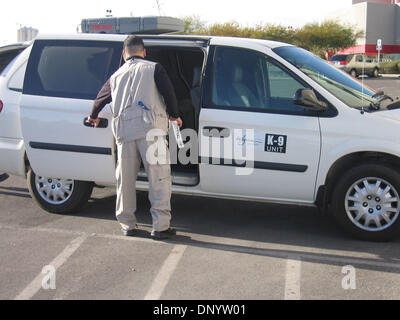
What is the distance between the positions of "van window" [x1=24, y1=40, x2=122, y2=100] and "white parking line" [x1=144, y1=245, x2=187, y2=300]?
191 centimetres

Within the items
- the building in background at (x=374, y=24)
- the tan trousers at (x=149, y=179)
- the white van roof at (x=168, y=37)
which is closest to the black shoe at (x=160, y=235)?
the tan trousers at (x=149, y=179)

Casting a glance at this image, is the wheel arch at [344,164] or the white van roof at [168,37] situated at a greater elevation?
the white van roof at [168,37]

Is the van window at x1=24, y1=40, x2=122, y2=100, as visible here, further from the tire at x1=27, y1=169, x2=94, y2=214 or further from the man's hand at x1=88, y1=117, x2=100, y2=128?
the tire at x1=27, y1=169, x2=94, y2=214

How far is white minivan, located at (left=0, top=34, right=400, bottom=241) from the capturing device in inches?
202

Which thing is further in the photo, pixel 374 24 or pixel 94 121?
pixel 374 24

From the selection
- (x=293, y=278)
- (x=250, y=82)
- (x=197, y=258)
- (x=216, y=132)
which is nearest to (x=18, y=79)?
(x=216, y=132)

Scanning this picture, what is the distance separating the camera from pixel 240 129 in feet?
17.4

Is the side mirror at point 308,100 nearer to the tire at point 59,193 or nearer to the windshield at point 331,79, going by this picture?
the windshield at point 331,79

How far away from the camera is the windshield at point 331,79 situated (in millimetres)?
5395

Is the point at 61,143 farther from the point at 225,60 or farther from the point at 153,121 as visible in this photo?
the point at 225,60

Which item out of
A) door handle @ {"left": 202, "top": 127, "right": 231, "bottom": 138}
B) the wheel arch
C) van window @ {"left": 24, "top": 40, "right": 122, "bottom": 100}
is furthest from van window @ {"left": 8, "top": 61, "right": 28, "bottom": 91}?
the wheel arch

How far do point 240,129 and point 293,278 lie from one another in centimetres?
156

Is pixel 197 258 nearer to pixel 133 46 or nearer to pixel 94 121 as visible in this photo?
pixel 94 121

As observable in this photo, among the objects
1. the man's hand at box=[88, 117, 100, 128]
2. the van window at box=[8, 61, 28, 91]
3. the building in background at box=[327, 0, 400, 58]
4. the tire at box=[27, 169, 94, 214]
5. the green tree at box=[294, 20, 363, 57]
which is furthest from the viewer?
the building in background at box=[327, 0, 400, 58]
